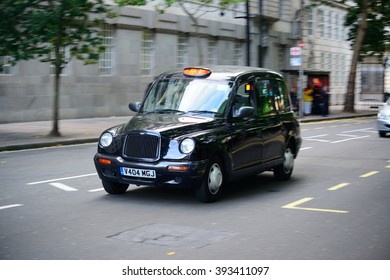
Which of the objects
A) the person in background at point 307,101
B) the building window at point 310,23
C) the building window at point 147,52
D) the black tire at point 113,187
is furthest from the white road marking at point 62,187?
the building window at point 310,23

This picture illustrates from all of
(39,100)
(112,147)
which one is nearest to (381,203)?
(112,147)

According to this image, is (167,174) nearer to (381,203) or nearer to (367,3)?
(381,203)

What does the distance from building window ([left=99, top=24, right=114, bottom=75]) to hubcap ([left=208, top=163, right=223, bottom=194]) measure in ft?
68.3

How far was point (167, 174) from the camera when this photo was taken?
898 cm

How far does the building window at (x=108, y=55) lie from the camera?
2964cm

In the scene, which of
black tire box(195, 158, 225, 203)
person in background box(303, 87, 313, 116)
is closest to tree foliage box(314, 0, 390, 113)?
person in background box(303, 87, 313, 116)

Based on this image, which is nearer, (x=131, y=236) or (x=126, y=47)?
(x=131, y=236)

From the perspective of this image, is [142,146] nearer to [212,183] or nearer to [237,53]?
[212,183]

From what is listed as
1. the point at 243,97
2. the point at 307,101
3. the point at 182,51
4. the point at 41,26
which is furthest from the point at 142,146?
the point at 307,101

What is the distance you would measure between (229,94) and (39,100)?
1683cm

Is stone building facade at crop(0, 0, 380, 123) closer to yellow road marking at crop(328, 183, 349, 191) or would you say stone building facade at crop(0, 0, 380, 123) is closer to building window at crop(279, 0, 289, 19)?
building window at crop(279, 0, 289, 19)

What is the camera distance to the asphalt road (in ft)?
22.1

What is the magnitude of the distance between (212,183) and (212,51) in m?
29.2
